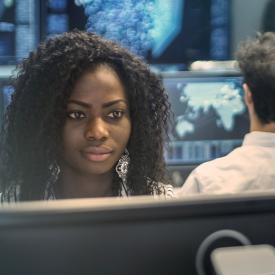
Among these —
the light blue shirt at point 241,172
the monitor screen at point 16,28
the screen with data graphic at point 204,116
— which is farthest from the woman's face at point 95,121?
the monitor screen at point 16,28

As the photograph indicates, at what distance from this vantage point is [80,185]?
0.89m

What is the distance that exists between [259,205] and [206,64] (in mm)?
1596

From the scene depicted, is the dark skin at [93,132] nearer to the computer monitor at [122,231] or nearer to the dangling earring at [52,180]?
the dangling earring at [52,180]

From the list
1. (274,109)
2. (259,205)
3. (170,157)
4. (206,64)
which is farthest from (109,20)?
(259,205)

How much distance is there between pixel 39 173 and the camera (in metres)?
0.89

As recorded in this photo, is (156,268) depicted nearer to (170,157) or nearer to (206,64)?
(170,157)

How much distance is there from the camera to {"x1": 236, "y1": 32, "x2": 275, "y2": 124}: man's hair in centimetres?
152

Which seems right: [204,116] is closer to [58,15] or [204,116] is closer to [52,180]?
[58,15]

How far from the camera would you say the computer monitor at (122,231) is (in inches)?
16.3

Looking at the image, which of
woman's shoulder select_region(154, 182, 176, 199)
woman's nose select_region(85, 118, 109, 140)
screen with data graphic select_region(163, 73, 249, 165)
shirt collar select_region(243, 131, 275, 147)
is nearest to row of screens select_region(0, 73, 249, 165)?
screen with data graphic select_region(163, 73, 249, 165)

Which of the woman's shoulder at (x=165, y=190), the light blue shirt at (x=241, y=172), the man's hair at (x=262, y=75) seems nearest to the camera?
the woman's shoulder at (x=165, y=190)

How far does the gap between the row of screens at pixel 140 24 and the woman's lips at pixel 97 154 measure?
1.28 metres

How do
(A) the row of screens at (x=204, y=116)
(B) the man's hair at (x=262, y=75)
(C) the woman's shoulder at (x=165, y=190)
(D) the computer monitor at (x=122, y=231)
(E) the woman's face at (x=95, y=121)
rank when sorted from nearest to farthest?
(D) the computer monitor at (x=122, y=231)
(E) the woman's face at (x=95, y=121)
(C) the woman's shoulder at (x=165, y=190)
(B) the man's hair at (x=262, y=75)
(A) the row of screens at (x=204, y=116)

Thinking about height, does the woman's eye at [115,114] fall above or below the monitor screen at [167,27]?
below
